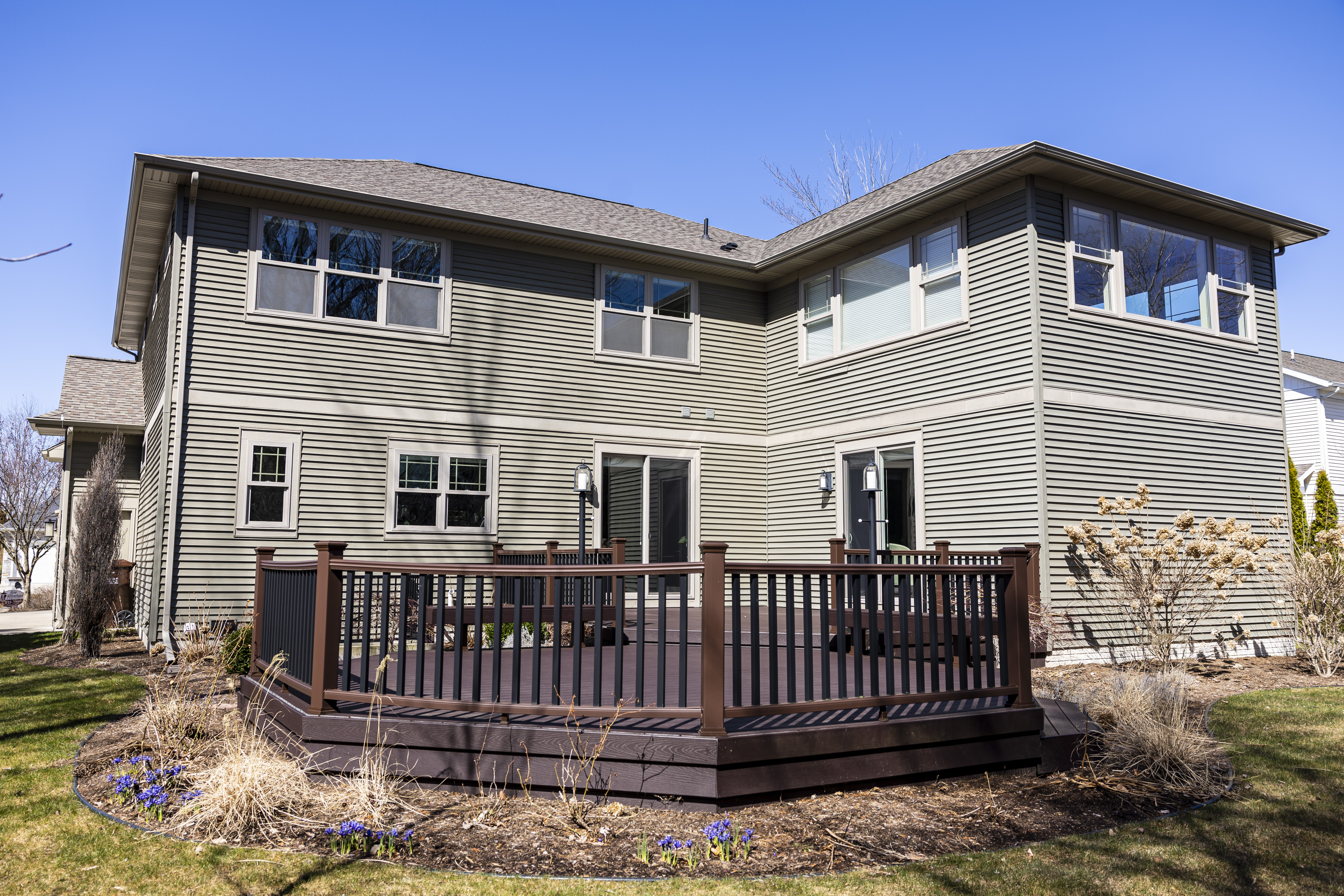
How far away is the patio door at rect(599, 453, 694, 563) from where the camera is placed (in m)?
12.1

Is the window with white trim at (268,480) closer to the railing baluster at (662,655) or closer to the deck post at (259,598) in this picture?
the deck post at (259,598)

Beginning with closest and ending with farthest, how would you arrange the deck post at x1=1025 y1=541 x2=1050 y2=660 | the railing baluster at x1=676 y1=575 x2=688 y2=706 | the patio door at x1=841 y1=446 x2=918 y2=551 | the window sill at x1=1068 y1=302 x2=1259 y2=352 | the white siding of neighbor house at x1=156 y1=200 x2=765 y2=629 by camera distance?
the railing baluster at x1=676 y1=575 x2=688 y2=706, the deck post at x1=1025 y1=541 x2=1050 y2=660, the window sill at x1=1068 y1=302 x2=1259 y2=352, the white siding of neighbor house at x1=156 y1=200 x2=765 y2=629, the patio door at x1=841 y1=446 x2=918 y2=551

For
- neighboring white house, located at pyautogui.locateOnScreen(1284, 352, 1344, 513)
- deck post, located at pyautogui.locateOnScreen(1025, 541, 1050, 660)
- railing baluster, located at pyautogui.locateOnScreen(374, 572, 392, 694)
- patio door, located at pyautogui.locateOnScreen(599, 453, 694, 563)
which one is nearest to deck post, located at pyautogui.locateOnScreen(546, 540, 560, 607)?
patio door, located at pyautogui.locateOnScreen(599, 453, 694, 563)

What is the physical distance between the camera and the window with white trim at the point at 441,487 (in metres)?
10.6

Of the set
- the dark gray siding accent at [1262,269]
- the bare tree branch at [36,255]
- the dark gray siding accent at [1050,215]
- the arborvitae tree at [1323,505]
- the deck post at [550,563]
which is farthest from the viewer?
the arborvitae tree at [1323,505]

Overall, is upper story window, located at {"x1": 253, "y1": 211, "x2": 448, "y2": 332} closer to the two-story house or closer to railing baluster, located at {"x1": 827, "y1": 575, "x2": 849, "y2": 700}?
the two-story house

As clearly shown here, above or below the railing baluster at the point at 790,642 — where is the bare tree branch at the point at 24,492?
above

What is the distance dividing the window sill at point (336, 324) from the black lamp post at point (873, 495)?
222 inches

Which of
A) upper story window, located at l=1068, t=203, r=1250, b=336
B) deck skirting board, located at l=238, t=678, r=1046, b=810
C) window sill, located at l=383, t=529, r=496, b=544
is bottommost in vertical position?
deck skirting board, located at l=238, t=678, r=1046, b=810

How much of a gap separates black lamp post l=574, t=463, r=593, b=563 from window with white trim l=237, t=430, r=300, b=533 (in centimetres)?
336

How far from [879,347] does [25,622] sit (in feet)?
54.3

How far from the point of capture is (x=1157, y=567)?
8.99m

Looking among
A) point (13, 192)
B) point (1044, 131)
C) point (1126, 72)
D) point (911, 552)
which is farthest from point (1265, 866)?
point (1044, 131)

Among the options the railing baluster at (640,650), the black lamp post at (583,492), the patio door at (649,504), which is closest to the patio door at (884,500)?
the patio door at (649,504)
